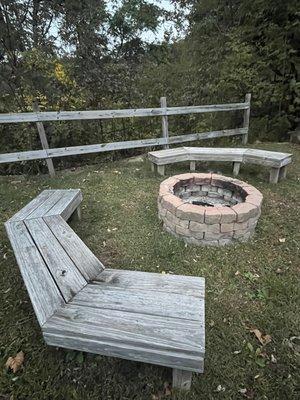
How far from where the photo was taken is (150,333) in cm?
144

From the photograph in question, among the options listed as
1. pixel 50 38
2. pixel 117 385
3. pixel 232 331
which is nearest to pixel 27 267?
pixel 117 385

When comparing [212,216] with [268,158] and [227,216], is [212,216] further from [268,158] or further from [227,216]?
[268,158]

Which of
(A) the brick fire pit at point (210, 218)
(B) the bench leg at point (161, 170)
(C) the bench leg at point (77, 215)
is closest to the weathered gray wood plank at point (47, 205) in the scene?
(C) the bench leg at point (77, 215)

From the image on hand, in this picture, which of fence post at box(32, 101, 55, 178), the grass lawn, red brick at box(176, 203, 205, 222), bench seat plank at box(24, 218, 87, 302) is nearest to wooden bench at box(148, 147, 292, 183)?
the grass lawn

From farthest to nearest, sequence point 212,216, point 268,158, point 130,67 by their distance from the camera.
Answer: point 130,67 < point 268,158 < point 212,216

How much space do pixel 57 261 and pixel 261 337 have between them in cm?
158

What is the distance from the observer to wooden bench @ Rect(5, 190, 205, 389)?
4.60 ft

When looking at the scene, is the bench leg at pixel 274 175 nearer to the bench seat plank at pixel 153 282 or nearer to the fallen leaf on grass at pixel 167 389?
the bench seat plank at pixel 153 282

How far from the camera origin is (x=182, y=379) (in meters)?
1.57

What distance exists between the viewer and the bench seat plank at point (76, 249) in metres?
1.92

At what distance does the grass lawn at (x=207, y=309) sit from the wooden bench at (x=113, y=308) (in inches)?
14.3

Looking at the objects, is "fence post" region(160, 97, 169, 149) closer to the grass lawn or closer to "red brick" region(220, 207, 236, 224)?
the grass lawn

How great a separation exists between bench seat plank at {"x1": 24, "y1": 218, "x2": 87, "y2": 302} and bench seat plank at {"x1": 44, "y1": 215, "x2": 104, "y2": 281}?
3 centimetres

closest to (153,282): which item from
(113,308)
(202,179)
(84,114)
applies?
(113,308)
